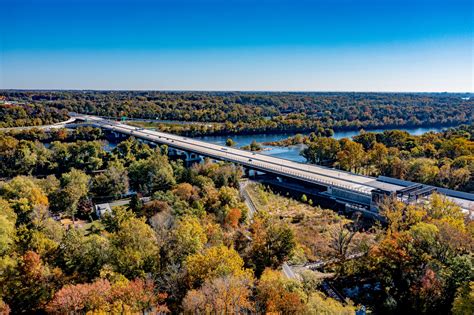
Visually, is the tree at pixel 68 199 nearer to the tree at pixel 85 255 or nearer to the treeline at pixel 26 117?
the tree at pixel 85 255

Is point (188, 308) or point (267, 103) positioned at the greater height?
point (267, 103)

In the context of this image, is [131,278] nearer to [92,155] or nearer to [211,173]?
[211,173]

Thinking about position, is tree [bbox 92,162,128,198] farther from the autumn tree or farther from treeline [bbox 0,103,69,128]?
treeline [bbox 0,103,69,128]

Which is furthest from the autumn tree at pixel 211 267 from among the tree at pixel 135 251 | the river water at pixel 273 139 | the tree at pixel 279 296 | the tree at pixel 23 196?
the river water at pixel 273 139

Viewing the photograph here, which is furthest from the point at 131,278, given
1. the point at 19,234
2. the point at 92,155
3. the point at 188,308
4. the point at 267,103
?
the point at 267,103

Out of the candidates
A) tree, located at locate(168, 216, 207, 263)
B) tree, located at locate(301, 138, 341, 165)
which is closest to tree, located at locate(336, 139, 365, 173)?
tree, located at locate(301, 138, 341, 165)

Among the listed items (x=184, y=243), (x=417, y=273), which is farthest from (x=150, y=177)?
(x=417, y=273)
